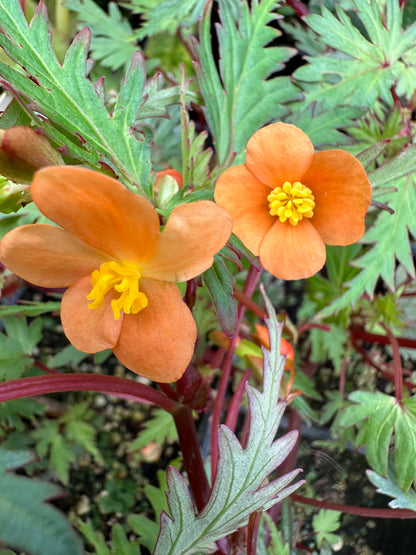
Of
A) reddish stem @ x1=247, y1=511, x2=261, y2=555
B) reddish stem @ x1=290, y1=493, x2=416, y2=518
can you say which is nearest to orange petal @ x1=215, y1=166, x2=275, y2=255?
reddish stem @ x1=247, y1=511, x2=261, y2=555

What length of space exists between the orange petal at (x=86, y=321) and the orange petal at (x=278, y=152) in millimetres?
255

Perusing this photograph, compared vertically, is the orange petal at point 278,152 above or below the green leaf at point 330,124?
above

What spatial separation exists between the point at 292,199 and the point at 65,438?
866mm

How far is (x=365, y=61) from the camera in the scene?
0.86 m

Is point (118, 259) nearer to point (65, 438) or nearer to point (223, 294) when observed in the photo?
point (223, 294)

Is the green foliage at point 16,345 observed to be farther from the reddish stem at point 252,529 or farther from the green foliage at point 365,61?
the green foliage at point 365,61

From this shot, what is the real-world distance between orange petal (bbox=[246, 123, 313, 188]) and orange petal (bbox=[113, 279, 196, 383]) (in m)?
0.21

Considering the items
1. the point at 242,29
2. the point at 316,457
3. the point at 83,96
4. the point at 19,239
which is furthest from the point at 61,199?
the point at 316,457

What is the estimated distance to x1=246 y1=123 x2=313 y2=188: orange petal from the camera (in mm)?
615

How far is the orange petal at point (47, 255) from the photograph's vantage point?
0.48m

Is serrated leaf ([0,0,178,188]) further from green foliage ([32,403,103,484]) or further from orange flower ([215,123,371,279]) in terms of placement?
green foliage ([32,403,103,484])

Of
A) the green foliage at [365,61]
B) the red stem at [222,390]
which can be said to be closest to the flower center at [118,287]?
the red stem at [222,390]

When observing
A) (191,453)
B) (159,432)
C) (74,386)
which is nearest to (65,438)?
(159,432)

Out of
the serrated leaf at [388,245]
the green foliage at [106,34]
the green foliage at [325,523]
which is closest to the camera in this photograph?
the serrated leaf at [388,245]
